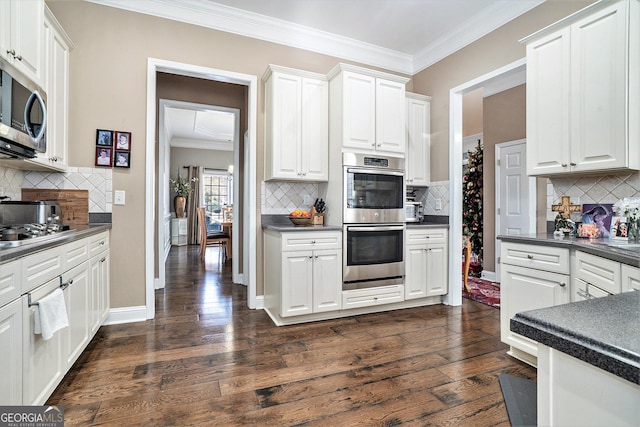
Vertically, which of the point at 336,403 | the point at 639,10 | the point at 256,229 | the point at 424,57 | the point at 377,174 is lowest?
the point at 336,403

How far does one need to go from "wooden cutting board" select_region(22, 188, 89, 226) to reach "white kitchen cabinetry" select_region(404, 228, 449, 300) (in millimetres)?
3053

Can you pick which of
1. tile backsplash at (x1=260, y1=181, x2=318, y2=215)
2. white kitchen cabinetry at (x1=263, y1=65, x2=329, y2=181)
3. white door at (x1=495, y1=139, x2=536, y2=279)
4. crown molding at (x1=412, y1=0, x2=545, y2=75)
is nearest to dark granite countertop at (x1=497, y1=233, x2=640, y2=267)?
white kitchen cabinetry at (x1=263, y1=65, x2=329, y2=181)

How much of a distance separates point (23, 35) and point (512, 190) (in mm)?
5361

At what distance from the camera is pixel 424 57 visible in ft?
13.5

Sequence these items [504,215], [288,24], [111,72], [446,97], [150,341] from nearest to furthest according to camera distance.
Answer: [150,341] → [111,72] → [288,24] → [446,97] → [504,215]

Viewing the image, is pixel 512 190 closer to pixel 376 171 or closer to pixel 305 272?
pixel 376 171

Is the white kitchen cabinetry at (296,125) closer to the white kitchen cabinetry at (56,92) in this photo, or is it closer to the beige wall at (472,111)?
the white kitchen cabinetry at (56,92)

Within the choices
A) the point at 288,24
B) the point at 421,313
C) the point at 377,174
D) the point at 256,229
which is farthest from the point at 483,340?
the point at 288,24

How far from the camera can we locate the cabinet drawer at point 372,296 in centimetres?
319

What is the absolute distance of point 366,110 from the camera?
3.30 meters

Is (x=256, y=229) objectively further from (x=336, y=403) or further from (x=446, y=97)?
(x=446, y=97)

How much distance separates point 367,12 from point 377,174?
1621 millimetres

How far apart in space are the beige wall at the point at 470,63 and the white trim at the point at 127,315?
3436 mm

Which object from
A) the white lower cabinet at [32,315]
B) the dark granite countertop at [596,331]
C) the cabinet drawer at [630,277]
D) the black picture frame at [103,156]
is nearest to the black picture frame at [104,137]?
the black picture frame at [103,156]
